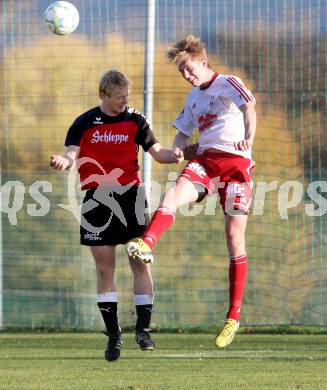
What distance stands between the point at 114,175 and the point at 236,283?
3.84 feet

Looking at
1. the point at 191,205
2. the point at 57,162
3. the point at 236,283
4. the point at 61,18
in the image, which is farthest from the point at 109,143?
the point at 191,205

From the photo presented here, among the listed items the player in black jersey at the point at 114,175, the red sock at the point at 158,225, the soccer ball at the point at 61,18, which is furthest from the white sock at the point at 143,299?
the soccer ball at the point at 61,18

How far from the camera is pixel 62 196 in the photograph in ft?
43.5

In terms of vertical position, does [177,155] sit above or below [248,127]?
below

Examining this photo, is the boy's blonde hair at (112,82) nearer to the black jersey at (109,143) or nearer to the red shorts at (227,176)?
the black jersey at (109,143)

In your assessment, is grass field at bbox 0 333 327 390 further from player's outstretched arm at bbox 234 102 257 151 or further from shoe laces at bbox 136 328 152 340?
player's outstretched arm at bbox 234 102 257 151

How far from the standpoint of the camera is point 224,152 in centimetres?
780

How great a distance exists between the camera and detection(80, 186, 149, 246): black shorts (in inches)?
317

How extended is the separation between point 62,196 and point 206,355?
403 centimetres

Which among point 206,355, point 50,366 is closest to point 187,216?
point 206,355

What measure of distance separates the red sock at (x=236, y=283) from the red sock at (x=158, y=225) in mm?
720

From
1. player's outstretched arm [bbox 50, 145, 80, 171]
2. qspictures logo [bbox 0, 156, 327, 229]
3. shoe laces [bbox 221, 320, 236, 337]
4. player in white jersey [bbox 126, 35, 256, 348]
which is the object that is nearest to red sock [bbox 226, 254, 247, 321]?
player in white jersey [bbox 126, 35, 256, 348]

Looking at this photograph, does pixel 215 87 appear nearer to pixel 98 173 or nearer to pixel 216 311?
pixel 98 173

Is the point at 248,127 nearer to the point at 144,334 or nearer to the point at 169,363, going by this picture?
the point at 144,334
